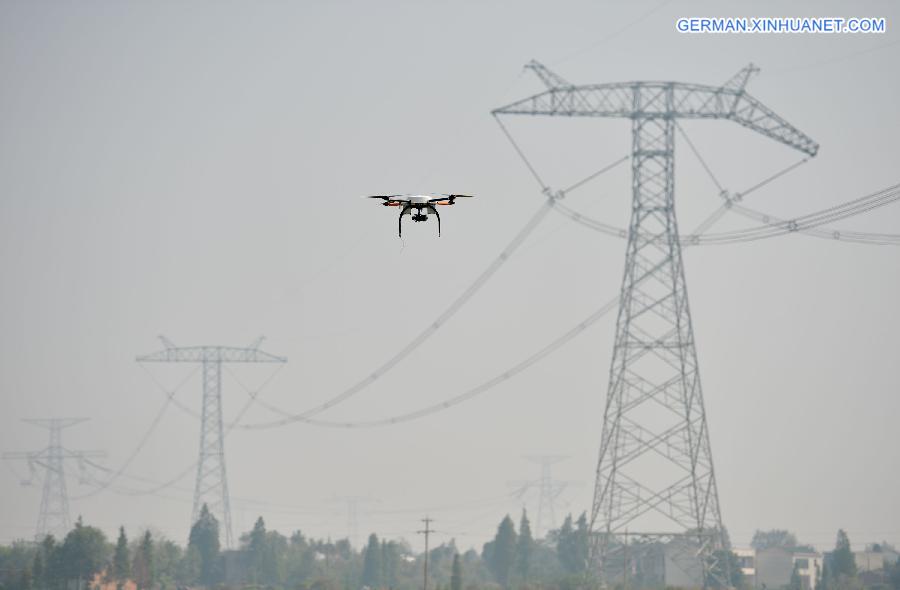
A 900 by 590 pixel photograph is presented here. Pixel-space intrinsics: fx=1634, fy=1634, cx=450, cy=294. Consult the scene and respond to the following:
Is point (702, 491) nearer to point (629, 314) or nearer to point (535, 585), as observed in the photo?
point (629, 314)

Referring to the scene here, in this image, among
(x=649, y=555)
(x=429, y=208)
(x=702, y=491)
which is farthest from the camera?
(x=649, y=555)

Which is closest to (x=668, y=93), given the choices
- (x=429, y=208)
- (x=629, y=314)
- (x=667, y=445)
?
(x=629, y=314)

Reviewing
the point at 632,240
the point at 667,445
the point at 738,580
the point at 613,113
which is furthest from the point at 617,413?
the point at 738,580

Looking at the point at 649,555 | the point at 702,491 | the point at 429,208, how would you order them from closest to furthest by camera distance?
Result: the point at 429,208
the point at 702,491
the point at 649,555

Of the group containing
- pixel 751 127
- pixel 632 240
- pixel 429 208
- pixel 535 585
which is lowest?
pixel 535 585

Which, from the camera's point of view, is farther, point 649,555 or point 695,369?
point 649,555

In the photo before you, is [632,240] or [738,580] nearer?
[632,240]

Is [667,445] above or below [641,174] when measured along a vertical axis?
below

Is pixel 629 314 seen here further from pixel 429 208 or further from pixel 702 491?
pixel 429 208

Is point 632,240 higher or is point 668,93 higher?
point 668,93
